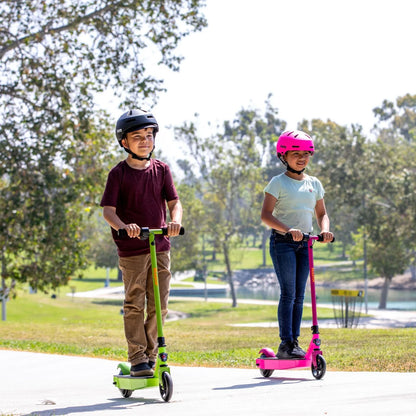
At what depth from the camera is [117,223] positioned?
19.8 feet

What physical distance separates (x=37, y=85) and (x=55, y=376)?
41.6 ft

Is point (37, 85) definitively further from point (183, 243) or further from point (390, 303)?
point (390, 303)

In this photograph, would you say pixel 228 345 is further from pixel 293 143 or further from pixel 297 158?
pixel 293 143

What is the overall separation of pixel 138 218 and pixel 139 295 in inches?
22.5

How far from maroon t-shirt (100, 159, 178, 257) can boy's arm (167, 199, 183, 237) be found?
9cm

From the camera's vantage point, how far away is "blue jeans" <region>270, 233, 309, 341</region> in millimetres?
7152

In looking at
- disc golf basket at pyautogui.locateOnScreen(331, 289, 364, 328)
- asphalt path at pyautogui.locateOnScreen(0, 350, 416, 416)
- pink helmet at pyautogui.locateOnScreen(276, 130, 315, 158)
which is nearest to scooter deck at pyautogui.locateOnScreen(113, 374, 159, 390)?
asphalt path at pyautogui.locateOnScreen(0, 350, 416, 416)

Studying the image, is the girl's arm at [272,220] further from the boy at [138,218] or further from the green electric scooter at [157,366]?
the green electric scooter at [157,366]

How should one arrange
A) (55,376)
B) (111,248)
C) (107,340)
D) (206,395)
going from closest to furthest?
(206,395) → (55,376) → (107,340) → (111,248)

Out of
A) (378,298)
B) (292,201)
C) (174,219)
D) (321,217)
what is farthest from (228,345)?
(378,298)

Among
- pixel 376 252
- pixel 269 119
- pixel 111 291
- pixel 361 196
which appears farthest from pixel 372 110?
pixel 361 196

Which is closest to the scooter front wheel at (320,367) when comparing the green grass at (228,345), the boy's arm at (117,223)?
the green grass at (228,345)

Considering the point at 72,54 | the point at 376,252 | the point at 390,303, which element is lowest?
the point at 390,303

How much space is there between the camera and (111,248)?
59.9m
